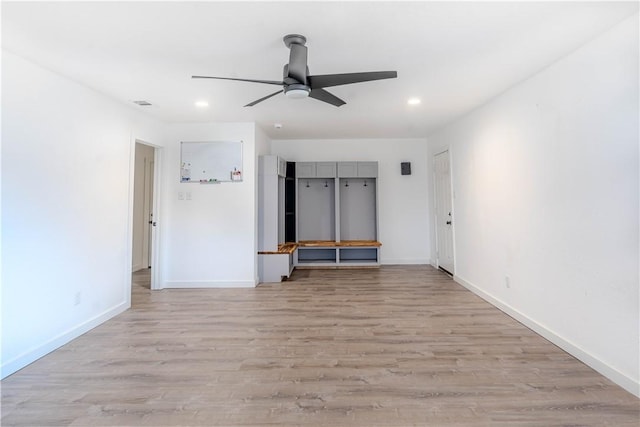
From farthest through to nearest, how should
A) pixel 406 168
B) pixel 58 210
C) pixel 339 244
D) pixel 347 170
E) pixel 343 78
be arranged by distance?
1. pixel 406 168
2. pixel 347 170
3. pixel 339 244
4. pixel 58 210
5. pixel 343 78

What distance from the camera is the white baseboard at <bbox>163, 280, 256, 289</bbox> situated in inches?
168

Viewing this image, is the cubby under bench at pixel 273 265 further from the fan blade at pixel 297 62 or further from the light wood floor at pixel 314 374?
the fan blade at pixel 297 62

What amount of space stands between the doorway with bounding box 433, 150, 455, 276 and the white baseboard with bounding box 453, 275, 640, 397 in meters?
1.36

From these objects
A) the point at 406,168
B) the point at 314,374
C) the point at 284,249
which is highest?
the point at 406,168

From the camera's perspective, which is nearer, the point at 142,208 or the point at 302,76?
the point at 302,76

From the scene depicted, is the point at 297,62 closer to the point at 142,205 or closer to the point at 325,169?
the point at 325,169

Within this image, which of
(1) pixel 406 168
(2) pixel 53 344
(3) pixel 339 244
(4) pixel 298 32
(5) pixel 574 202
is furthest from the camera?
(1) pixel 406 168

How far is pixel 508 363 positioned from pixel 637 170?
5.03 ft

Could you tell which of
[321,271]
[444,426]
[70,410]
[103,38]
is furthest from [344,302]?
[103,38]

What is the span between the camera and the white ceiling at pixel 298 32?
70.7 inches

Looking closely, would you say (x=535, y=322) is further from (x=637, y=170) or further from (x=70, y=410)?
(x=70, y=410)

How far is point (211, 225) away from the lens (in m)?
4.28

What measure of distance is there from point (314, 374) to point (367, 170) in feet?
13.7

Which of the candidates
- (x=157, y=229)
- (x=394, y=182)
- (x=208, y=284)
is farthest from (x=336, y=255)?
(x=157, y=229)
